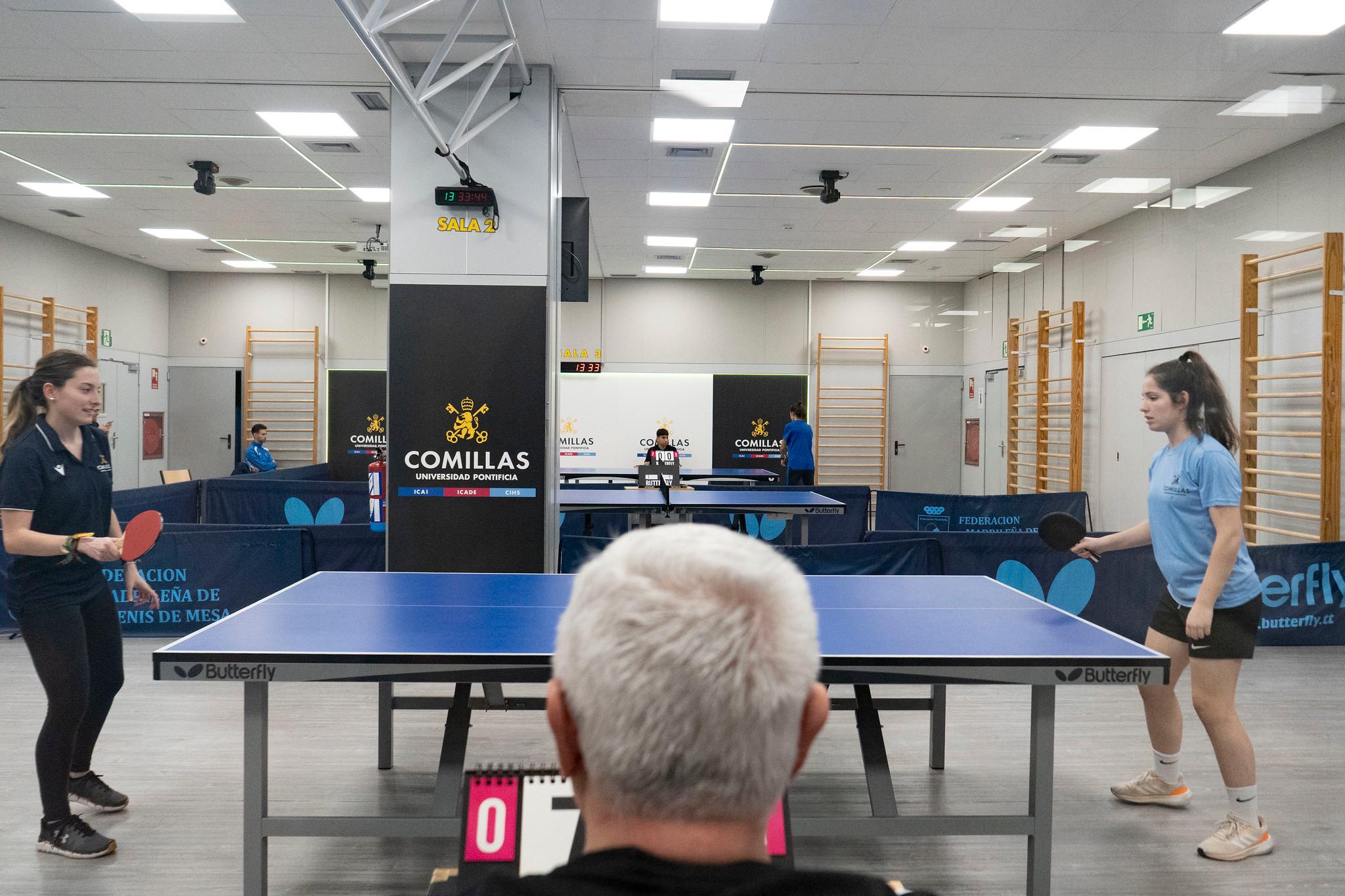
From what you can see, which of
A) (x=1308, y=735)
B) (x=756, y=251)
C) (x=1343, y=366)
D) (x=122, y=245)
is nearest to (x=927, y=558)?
(x=1308, y=735)

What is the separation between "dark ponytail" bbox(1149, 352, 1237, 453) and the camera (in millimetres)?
3041

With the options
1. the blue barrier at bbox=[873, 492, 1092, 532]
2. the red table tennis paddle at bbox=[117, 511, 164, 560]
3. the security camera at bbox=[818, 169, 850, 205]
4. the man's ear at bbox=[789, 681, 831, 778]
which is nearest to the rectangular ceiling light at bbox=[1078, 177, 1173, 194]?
the security camera at bbox=[818, 169, 850, 205]

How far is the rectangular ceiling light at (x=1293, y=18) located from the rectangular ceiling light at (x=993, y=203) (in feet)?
12.5

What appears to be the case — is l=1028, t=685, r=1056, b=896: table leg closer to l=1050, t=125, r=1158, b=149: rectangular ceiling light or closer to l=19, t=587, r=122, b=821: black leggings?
l=19, t=587, r=122, b=821: black leggings

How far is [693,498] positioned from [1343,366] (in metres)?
4.69

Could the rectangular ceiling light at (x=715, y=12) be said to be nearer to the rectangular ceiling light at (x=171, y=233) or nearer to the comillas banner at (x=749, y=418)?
the rectangular ceiling light at (x=171, y=233)

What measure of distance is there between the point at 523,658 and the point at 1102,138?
670 cm

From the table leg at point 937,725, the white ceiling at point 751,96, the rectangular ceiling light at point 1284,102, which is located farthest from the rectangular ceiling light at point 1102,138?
the table leg at point 937,725

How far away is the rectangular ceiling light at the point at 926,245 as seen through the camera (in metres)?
11.1

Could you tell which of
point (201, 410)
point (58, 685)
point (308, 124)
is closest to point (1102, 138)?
point (308, 124)

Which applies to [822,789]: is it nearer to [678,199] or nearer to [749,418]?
[678,199]

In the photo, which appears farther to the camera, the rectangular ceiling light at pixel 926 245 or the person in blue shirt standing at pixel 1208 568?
the rectangular ceiling light at pixel 926 245

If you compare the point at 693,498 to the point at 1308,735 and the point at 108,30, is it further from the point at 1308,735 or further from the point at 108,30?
the point at 108,30

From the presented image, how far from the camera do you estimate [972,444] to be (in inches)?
556
